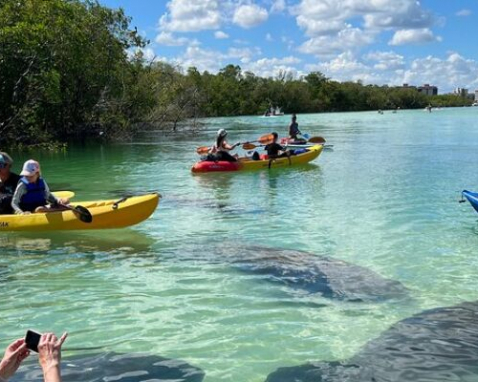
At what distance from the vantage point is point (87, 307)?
5.56m

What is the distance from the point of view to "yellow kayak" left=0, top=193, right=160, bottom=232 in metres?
8.13

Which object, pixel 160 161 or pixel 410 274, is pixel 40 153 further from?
pixel 410 274

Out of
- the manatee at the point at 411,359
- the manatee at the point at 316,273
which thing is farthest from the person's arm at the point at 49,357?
the manatee at the point at 316,273

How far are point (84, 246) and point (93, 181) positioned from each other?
26.2 feet

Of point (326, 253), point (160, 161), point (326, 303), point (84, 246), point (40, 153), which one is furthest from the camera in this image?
point (40, 153)

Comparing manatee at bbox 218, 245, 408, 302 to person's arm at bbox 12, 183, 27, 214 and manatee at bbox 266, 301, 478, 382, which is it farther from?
person's arm at bbox 12, 183, 27, 214

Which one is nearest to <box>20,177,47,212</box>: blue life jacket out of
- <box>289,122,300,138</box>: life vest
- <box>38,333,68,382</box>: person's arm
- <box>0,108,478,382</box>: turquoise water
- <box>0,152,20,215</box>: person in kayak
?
<box>0,152,20,215</box>: person in kayak

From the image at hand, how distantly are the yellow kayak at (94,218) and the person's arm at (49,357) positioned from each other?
5742 millimetres

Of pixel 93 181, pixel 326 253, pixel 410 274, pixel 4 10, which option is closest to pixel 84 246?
pixel 326 253

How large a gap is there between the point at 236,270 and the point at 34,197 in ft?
11.5

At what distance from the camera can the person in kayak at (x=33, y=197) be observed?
26.1ft

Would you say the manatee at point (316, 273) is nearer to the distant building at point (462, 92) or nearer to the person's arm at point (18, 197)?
the person's arm at point (18, 197)

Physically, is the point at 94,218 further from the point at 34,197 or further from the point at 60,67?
the point at 60,67

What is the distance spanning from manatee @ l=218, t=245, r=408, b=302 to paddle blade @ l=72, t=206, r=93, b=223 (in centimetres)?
212
